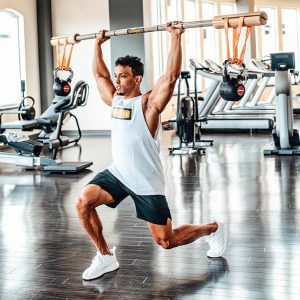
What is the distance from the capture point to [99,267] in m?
3.33

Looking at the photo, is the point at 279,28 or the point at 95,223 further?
the point at 279,28

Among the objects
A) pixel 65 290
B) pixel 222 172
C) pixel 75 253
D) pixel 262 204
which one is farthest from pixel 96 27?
pixel 65 290

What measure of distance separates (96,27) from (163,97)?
8.66 m

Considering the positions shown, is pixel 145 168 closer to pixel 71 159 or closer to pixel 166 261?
pixel 166 261

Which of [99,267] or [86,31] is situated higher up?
[86,31]

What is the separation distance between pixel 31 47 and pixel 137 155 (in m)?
8.57

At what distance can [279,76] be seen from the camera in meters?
7.60

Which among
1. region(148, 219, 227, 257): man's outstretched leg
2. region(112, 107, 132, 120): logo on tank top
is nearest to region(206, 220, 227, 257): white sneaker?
region(148, 219, 227, 257): man's outstretched leg

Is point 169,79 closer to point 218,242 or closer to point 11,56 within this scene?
point 218,242

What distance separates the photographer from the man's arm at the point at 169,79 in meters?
2.98

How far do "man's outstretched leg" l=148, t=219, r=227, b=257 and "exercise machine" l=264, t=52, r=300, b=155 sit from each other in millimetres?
4377

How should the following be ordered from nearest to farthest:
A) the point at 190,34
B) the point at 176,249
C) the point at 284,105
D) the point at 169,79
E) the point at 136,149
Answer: the point at 169,79 < the point at 136,149 < the point at 176,249 < the point at 284,105 < the point at 190,34

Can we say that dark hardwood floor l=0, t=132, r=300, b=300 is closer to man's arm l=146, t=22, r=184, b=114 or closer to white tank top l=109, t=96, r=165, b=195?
white tank top l=109, t=96, r=165, b=195

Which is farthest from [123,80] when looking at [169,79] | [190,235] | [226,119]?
[226,119]
